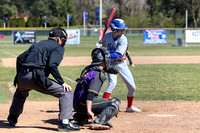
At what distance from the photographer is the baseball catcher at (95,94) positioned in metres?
5.22

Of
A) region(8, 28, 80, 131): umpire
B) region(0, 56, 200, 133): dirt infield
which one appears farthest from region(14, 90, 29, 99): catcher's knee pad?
region(0, 56, 200, 133): dirt infield

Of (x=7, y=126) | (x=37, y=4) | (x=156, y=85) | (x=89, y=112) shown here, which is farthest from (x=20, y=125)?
(x=37, y=4)

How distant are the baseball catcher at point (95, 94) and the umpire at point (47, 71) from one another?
0.94 ft

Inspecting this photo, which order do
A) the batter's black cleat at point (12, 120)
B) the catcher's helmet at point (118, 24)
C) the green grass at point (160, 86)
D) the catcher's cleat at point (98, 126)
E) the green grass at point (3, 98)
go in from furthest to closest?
the green grass at point (160, 86) → the green grass at point (3, 98) → the catcher's helmet at point (118, 24) → the batter's black cleat at point (12, 120) → the catcher's cleat at point (98, 126)

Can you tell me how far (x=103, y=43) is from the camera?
287 inches

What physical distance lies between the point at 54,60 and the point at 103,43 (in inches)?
Answer: 94.8

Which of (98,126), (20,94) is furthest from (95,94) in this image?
(20,94)

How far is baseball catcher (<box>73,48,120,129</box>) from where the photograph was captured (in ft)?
17.1

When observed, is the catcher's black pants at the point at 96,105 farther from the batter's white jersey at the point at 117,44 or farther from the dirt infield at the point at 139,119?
the batter's white jersey at the point at 117,44

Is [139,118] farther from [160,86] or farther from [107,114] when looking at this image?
[160,86]

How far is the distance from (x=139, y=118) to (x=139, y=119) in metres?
0.12

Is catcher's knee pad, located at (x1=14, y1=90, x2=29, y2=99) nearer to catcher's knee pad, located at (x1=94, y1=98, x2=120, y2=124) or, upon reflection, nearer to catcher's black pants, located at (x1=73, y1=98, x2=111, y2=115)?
catcher's black pants, located at (x1=73, y1=98, x2=111, y2=115)

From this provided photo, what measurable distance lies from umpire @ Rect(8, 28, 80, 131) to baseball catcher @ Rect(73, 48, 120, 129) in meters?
0.29

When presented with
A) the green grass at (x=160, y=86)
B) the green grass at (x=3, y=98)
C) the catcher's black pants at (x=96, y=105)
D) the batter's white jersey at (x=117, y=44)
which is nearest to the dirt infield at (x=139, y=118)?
the catcher's black pants at (x=96, y=105)
